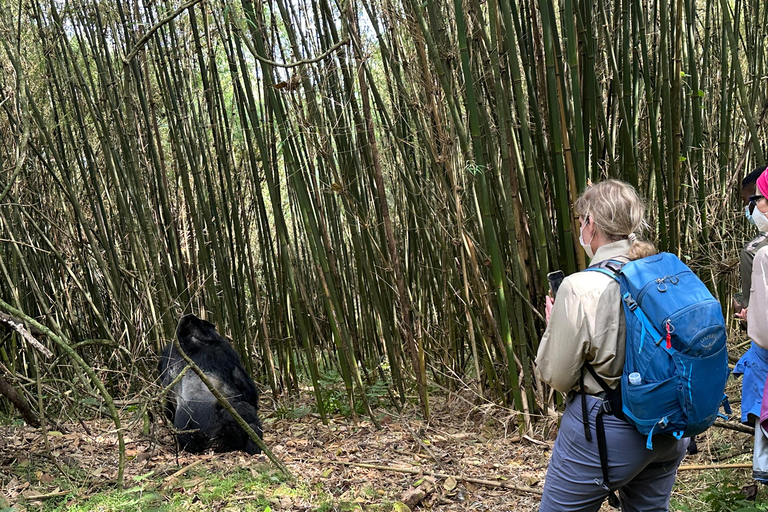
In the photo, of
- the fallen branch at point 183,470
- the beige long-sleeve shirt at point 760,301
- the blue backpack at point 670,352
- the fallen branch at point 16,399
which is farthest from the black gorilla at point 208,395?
the beige long-sleeve shirt at point 760,301

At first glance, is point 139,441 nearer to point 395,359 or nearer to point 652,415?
point 395,359

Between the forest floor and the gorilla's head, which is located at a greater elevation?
the gorilla's head

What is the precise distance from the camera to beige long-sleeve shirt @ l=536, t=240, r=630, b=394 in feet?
5.05

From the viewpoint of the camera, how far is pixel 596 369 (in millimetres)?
1576

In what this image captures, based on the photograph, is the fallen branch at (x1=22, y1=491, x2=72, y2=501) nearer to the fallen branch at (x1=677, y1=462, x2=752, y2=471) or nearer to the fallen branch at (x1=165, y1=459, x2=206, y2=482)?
the fallen branch at (x1=165, y1=459, x2=206, y2=482)

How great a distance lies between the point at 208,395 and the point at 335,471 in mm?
760

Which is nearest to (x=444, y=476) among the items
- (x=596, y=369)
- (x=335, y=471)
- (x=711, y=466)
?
(x=335, y=471)

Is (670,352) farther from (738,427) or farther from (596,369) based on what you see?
(738,427)

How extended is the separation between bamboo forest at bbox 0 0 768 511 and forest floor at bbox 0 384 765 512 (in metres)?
0.01

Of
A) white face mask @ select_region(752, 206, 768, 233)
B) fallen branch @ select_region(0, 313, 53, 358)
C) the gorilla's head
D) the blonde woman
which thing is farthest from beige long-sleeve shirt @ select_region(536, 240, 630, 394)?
the gorilla's head

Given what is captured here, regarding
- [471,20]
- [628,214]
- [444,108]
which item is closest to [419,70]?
[444,108]

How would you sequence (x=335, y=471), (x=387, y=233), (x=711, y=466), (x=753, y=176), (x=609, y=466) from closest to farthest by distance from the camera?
(x=609, y=466), (x=753, y=176), (x=711, y=466), (x=335, y=471), (x=387, y=233)

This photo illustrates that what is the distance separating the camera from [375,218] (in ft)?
12.1

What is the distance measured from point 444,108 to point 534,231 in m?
0.71
